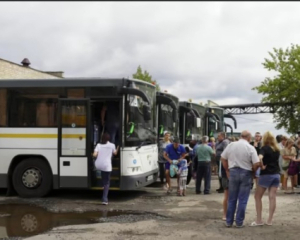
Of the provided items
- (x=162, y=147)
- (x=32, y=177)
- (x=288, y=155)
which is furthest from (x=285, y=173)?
(x=32, y=177)

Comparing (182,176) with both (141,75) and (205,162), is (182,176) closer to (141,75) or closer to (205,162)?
(205,162)

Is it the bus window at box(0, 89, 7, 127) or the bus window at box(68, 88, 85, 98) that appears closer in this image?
the bus window at box(68, 88, 85, 98)

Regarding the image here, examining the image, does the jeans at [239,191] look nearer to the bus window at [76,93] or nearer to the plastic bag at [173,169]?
the plastic bag at [173,169]

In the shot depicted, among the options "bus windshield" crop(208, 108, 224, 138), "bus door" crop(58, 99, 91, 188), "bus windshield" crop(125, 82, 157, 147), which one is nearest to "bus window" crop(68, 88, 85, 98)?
"bus door" crop(58, 99, 91, 188)

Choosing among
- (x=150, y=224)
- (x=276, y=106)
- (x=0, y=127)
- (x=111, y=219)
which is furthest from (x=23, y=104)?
(x=276, y=106)

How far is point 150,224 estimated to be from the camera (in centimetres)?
817

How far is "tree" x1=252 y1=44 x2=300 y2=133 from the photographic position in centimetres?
3438

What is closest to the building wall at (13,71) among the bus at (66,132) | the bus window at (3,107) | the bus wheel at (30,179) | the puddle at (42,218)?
the bus window at (3,107)

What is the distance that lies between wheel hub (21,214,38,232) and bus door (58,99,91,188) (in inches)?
74.6

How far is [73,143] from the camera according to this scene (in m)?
11.0

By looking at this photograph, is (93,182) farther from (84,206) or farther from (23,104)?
(23,104)

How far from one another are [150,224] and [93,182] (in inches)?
129

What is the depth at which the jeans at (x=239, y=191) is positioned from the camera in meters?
7.62

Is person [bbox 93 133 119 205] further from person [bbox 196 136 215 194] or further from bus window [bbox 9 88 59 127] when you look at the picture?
person [bbox 196 136 215 194]
